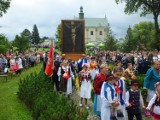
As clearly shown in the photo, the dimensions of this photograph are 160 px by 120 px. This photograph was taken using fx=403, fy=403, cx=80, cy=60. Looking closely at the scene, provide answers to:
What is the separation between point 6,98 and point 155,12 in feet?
A: 144

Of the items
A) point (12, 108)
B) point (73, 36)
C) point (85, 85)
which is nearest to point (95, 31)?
point (73, 36)

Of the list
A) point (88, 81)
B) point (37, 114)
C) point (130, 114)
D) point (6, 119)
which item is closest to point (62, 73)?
point (88, 81)

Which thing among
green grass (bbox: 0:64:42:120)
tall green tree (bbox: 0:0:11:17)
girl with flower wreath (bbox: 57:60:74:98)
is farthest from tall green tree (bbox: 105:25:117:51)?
girl with flower wreath (bbox: 57:60:74:98)

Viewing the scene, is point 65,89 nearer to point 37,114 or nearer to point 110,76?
point 37,114

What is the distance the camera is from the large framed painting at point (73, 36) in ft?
88.9

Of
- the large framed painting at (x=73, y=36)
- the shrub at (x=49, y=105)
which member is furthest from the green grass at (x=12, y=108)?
the large framed painting at (x=73, y=36)

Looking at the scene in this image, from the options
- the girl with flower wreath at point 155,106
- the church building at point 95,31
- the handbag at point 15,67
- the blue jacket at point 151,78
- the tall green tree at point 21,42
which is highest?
the church building at point 95,31

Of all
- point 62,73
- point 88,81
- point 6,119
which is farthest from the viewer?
point 62,73

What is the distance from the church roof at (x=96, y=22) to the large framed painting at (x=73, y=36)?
132322mm

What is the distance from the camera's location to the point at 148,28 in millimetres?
138250

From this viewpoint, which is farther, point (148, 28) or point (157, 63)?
point (148, 28)

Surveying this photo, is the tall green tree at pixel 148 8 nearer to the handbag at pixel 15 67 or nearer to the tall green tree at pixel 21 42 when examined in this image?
the tall green tree at pixel 21 42

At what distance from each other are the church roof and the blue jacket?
147239 mm

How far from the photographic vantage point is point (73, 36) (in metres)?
27.3
